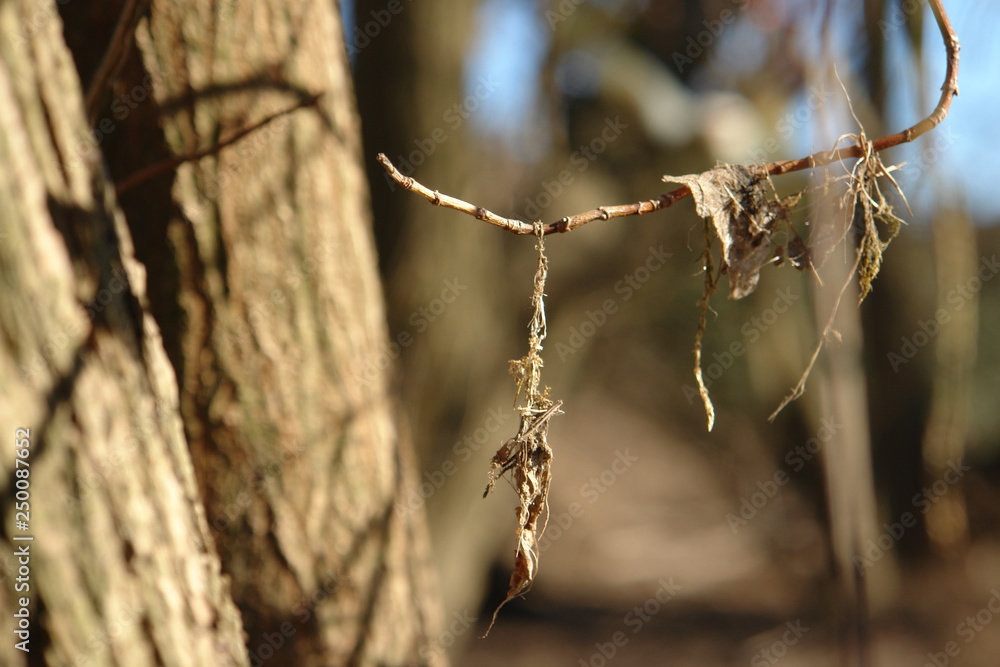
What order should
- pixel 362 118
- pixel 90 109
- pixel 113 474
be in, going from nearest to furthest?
pixel 113 474, pixel 90 109, pixel 362 118

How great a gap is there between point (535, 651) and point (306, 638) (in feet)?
10.6

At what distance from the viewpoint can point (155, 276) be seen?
1.20 m

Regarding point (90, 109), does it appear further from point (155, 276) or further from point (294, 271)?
point (294, 271)

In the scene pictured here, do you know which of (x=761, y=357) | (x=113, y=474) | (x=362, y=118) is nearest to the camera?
(x=113, y=474)

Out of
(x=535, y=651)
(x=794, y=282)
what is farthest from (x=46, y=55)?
(x=794, y=282)

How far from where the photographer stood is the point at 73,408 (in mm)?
784
